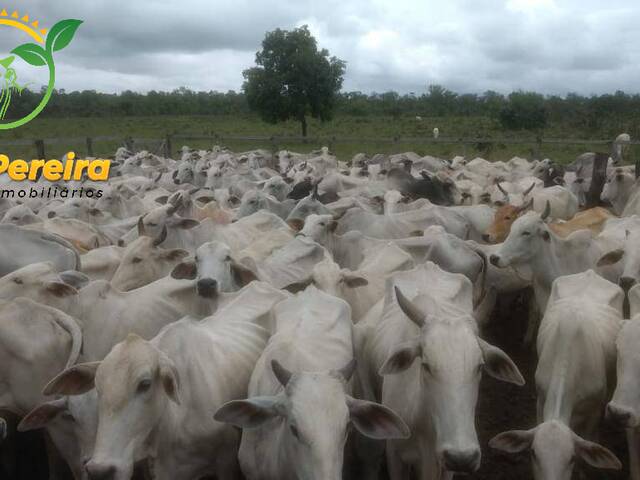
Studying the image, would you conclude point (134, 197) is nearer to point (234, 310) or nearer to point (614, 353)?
point (234, 310)

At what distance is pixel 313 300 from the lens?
4.52 metres

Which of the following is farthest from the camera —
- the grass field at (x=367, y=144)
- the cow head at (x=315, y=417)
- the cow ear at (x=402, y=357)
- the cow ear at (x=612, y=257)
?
the grass field at (x=367, y=144)

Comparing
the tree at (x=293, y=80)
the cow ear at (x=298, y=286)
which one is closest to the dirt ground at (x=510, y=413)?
the cow ear at (x=298, y=286)

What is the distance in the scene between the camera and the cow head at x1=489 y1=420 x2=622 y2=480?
354 centimetres

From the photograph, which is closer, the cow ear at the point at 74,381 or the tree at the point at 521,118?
the cow ear at the point at 74,381

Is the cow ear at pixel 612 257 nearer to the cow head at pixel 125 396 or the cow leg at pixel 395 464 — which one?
the cow leg at pixel 395 464

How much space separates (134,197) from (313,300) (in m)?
5.74

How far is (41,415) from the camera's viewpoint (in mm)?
3590

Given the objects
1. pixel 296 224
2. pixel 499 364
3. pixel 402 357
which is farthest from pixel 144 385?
pixel 296 224

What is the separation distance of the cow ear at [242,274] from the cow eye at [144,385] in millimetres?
2252

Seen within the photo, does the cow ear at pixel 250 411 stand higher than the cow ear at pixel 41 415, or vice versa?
the cow ear at pixel 250 411

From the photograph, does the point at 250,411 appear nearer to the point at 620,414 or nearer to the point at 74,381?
the point at 74,381

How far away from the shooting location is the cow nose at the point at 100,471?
2986mm

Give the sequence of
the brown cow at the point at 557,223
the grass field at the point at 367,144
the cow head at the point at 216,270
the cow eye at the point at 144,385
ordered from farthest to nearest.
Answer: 1. the grass field at the point at 367,144
2. the brown cow at the point at 557,223
3. the cow head at the point at 216,270
4. the cow eye at the point at 144,385
